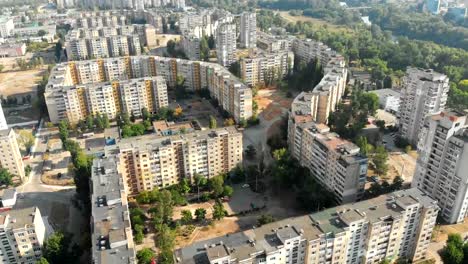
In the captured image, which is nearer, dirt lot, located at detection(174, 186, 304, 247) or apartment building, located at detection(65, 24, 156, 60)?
dirt lot, located at detection(174, 186, 304, 247)

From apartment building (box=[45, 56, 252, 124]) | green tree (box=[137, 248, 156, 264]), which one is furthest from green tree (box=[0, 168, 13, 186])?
green tree (box=[137, 248, 156, 264])

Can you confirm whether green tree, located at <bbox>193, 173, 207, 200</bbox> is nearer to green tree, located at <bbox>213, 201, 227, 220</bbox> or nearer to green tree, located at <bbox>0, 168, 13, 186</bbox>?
green tree, located at <bbox>213, 201, 227, 220</bbox>

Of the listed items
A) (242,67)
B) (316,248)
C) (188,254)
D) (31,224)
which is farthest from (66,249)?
(242,67)

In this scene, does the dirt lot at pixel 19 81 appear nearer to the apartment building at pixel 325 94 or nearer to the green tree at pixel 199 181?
the green tree at pixel 199 181

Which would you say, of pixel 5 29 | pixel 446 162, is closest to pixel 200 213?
pixel 446 162

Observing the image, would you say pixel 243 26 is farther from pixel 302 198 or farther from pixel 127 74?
pixel 302 198

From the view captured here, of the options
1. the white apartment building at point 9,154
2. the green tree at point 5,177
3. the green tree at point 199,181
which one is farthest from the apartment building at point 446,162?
the green tree at point 5,177

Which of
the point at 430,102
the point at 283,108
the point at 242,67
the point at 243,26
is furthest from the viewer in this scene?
the point at 243,26
